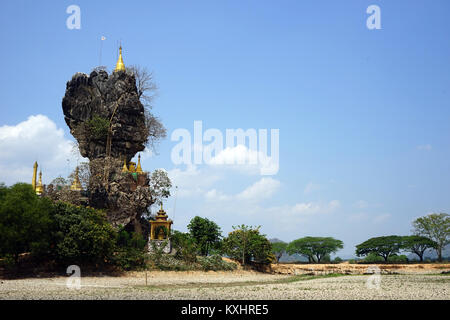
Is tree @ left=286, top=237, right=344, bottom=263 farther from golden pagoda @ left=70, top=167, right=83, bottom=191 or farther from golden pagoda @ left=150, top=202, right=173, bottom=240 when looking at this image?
golden pagoda @ left=70, top=167, right=83, bottom=191

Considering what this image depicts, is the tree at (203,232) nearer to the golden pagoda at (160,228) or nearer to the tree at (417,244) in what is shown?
the golden pagoda at (160,228)

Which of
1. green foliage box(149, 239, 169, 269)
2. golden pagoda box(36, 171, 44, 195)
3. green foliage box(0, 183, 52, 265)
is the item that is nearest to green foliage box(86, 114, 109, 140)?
golden pagoda box(36, 171, 44, 195)

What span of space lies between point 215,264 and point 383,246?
111 ft

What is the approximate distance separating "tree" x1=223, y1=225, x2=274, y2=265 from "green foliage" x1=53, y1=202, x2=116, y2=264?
54.0ft

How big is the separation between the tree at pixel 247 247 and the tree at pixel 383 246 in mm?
24497

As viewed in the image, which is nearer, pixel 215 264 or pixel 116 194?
pixel 215 264

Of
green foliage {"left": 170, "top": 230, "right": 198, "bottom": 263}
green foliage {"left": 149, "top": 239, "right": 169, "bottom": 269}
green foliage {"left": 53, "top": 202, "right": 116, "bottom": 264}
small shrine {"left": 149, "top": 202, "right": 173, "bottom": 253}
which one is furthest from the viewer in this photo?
small shrine {"left": 149, "top": 202, "right": 173, "bottom": 253}

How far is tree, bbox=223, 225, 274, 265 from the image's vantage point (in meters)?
48.4

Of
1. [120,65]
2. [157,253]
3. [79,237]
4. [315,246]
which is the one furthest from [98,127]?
[315,246]

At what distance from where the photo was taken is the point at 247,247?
48562 mm

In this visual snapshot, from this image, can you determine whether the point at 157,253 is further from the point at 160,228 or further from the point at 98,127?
the point at 98,127

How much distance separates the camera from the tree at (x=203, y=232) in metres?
49.3

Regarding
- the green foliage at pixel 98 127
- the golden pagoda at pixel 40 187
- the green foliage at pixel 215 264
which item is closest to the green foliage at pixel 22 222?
the green foliage at pixel 215 264
